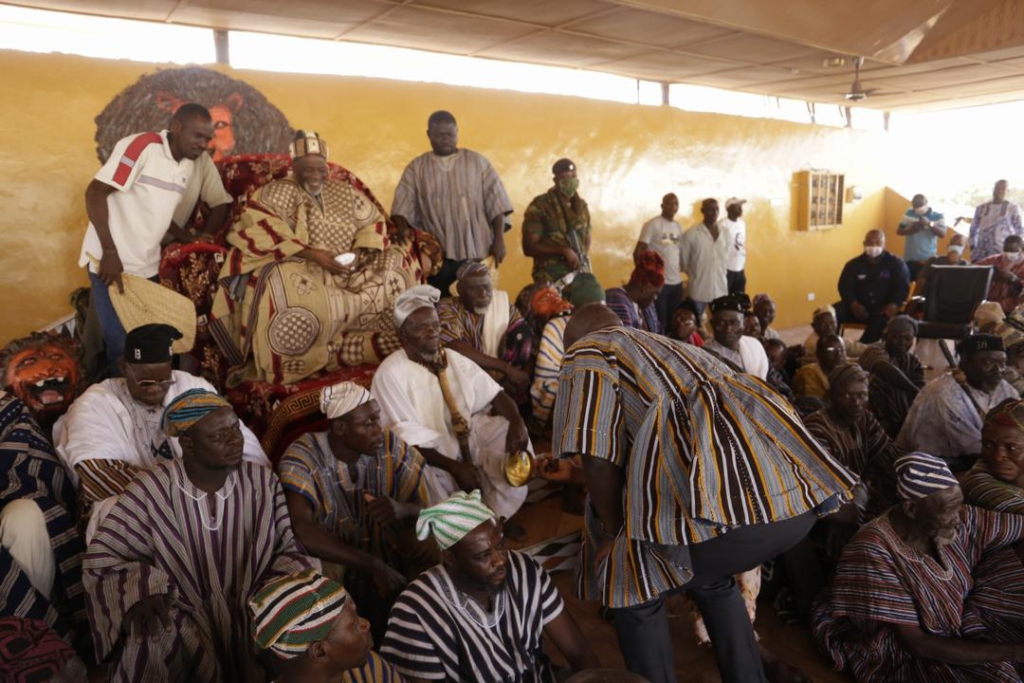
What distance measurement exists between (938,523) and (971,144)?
609 inches

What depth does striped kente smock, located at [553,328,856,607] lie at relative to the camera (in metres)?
2.01

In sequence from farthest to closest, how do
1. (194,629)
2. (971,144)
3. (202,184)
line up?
(971,144) → (202,184) → (194,629)

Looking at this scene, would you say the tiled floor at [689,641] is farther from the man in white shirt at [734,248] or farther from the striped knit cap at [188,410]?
the man in white shirt at [734,248]

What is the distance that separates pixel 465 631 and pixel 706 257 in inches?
292

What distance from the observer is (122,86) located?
5711 mm

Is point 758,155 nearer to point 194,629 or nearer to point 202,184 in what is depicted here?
point 202,184

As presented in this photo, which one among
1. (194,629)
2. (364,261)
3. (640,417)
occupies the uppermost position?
(364,261)

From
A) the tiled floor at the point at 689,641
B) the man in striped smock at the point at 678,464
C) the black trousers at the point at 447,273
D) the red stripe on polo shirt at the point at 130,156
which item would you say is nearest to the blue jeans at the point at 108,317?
the red stripe on polo shirt at the point at 130,156

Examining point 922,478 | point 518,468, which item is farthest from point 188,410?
point 922,478

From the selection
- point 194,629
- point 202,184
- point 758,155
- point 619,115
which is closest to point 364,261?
point 202,184

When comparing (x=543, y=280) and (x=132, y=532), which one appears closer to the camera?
(x=132, y=532)

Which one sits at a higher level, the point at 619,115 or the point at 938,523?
the point at 619,115

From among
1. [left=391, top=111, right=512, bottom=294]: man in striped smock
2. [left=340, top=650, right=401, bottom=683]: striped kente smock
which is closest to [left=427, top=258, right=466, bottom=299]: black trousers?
[left=391, top=111, right=512, bottom=294]: man in striped smock

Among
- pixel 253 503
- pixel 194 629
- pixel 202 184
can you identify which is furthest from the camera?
pixel 202 184
